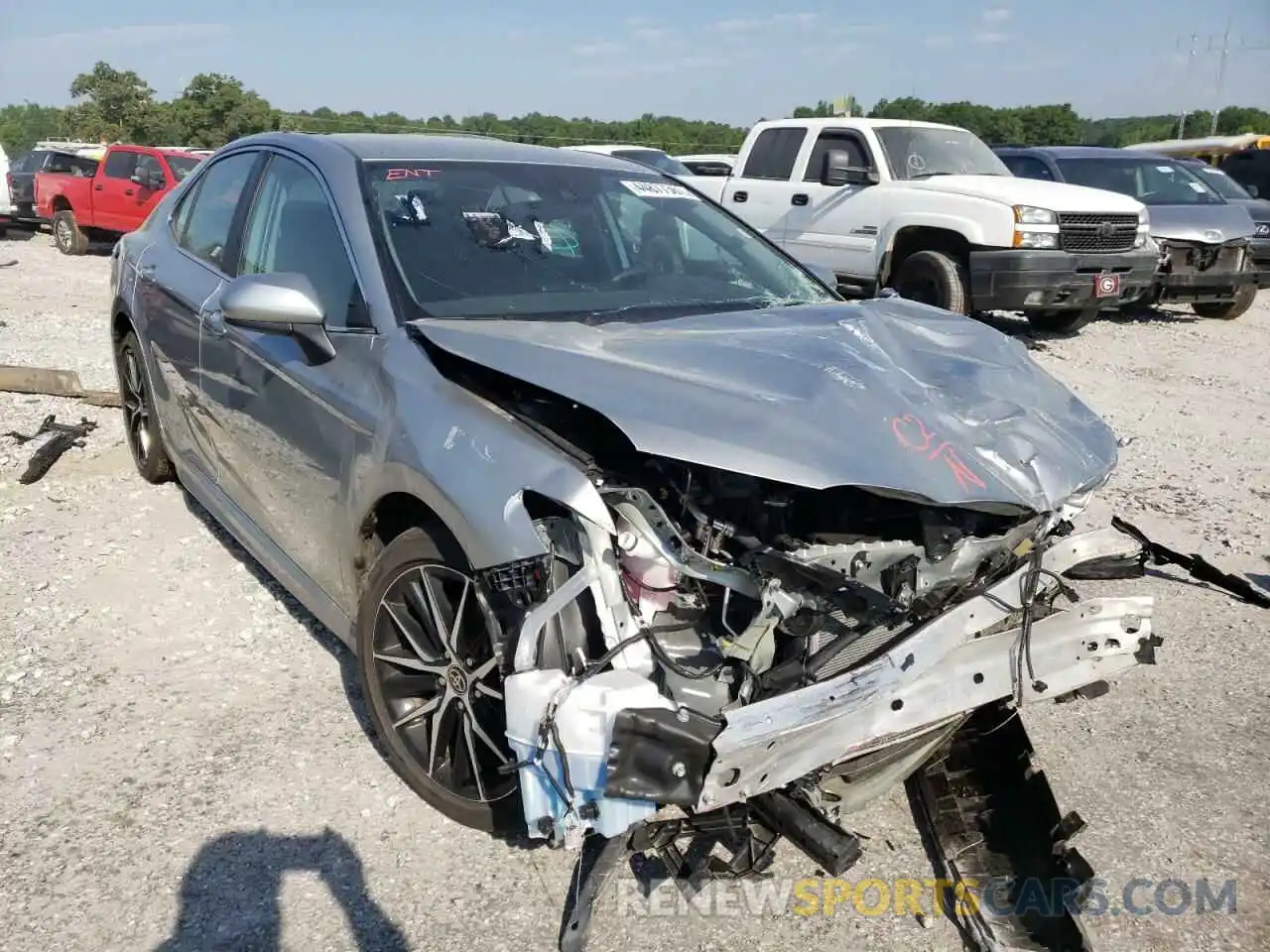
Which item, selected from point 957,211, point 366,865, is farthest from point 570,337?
point 957,211

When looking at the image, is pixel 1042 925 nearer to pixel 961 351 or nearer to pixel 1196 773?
pixel 1196 773

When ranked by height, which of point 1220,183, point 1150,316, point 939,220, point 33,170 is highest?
point 33,170

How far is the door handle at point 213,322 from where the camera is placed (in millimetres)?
3797

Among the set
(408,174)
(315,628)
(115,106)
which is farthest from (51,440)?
(115,106)

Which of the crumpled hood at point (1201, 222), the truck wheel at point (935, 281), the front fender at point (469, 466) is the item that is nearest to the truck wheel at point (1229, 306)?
the crumpled hood at point (1201, 222)

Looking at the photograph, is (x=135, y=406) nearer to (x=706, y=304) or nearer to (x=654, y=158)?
(x=706, y=304)

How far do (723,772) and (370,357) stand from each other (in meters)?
1.56

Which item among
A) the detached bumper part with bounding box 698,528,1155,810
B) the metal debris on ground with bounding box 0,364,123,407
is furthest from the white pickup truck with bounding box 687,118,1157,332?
the detached bumper part with bounding box 698,528,1155,810

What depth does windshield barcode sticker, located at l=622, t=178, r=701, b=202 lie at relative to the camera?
4023mm

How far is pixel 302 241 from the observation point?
354 centimetres

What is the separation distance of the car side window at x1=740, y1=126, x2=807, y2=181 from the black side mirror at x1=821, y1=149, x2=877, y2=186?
785mm

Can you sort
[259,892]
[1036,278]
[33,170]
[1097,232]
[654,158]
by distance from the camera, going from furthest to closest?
[33,170], [654,158], [1097,232], [1036,278], [259,892]

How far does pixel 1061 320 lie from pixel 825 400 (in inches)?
360

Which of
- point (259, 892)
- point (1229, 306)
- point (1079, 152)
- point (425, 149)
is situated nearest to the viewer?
point (259, 892)
